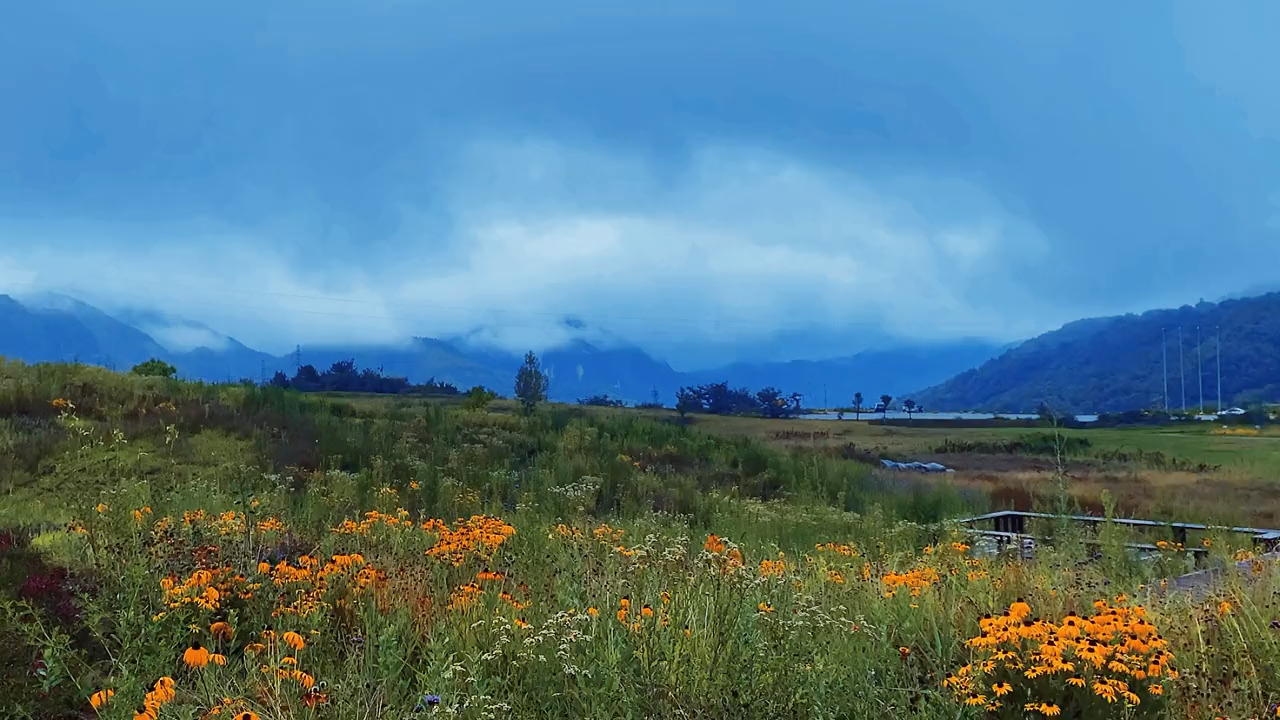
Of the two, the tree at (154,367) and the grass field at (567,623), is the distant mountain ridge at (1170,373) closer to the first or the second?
the tree at (154,367)

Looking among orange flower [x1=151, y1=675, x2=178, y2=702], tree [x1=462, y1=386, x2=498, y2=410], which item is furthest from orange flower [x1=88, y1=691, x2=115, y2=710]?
tree [x1=462, y1=386, x2=498, y2=410]

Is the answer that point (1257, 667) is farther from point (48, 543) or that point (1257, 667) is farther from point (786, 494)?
point (786, 494)

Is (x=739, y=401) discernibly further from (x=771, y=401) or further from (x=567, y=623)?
(x=567, y=623)

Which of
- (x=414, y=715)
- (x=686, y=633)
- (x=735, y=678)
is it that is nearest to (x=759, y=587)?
(x=686, y=633)

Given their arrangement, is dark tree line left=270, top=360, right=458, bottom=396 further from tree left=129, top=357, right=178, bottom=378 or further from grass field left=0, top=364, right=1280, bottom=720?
grass field left=0, top=364, right=1280, bottom=720

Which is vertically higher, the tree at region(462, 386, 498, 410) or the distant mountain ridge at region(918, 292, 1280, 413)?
the distant mountain ridge at region(918, 292, 1280, 413)

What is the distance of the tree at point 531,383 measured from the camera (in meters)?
32.8

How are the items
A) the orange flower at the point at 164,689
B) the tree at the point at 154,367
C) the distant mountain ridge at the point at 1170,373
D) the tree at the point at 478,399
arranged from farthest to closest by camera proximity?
A: the distant mountain ridge at the point at 1170,373 < the tree at the point at 154,367 < the tree at the point at 478,399 < the orange flower at the point at 164,689

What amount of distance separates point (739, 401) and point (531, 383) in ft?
139

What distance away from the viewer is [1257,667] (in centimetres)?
404

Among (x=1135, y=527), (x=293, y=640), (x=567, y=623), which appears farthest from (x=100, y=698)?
(x=1135, y=527)

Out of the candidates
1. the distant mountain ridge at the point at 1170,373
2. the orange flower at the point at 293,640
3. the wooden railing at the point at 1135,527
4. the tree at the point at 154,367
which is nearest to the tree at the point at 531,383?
the tree at the point at 154,367

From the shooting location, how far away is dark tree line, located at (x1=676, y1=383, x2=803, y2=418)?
202 ft

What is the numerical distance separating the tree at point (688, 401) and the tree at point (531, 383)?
1374 cm
